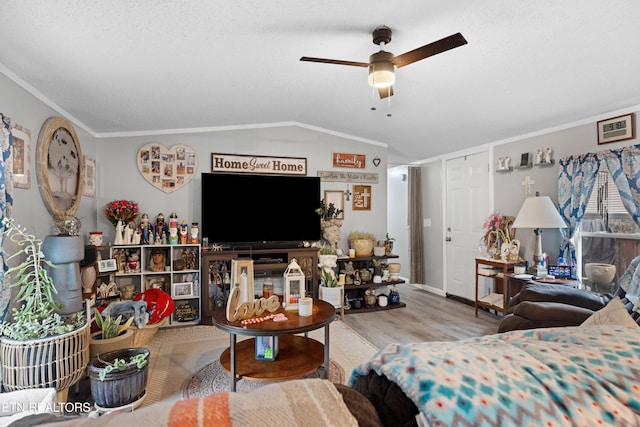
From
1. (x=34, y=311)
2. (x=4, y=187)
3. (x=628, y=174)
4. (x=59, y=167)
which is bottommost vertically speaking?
(x=34, y=311)

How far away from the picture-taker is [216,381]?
8.48ft

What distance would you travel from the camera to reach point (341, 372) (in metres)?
2.70

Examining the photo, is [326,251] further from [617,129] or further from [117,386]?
[617,129]

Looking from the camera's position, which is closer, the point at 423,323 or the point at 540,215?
the point at 540,215

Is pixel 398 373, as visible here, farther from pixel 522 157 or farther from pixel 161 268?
pixel 522 157

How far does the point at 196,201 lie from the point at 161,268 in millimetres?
893

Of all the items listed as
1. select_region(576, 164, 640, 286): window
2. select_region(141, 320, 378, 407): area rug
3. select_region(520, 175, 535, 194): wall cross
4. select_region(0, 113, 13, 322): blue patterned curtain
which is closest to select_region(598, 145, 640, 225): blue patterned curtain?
select_region(576, 164, 640, 286): window

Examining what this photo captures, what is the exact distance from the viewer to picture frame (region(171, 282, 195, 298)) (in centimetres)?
391

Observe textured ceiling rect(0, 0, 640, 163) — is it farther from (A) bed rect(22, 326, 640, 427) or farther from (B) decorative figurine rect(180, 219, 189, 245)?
(A) bed rect(22, 326, 640, 427)

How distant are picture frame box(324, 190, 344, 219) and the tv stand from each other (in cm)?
77

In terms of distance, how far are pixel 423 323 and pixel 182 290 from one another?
283 cm

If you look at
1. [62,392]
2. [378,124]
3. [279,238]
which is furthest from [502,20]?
[62,392]

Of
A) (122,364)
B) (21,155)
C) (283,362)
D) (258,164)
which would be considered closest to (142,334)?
(122,364)

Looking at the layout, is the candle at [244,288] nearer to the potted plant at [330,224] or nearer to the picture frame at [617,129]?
the potted plant at [330,224]
